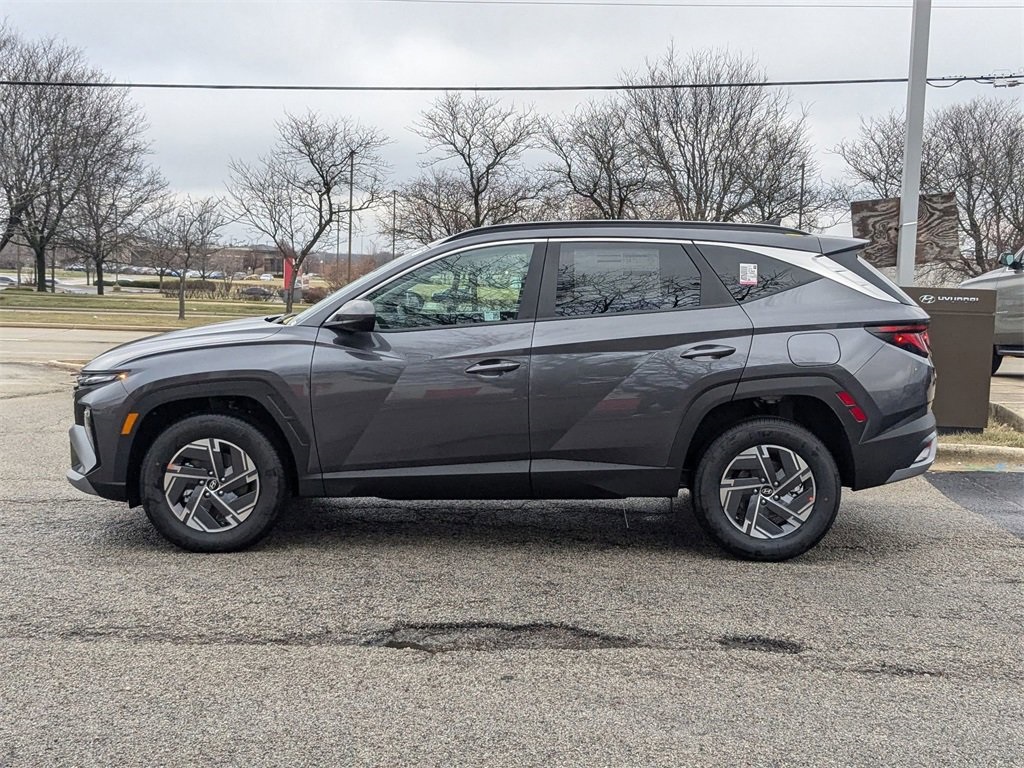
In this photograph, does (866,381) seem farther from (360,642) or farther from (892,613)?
(360,642)

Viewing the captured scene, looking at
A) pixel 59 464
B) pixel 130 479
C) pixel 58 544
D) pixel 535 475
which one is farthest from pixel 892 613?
pixel 59 464

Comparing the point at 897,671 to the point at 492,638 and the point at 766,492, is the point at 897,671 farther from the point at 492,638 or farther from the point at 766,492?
the point at 492,638

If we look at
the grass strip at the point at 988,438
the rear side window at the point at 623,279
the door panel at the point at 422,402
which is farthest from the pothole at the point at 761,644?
the grass strip at the point at 988,438

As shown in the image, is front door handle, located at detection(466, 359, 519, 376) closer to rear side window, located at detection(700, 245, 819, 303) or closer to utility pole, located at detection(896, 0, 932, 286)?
rear side window, located at detection(700, 245, 819, 303)

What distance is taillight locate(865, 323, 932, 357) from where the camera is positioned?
15.8 ft

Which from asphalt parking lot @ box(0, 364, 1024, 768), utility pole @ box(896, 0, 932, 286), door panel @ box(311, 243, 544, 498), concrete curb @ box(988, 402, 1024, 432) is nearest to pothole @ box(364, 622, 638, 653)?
asphalt parking lot @ box(0, 364, 1024, 768)

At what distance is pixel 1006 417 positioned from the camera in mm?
9266

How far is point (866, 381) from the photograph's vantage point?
15.7ft

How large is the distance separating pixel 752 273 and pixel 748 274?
0.02 m

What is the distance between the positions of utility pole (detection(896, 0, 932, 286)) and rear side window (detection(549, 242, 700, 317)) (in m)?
5.29

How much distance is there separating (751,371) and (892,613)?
1.40 meters

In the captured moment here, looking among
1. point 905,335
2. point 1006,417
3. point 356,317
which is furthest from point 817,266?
point 1006,417

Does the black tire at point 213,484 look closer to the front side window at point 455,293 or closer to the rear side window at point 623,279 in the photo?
the front side window at point 455,293

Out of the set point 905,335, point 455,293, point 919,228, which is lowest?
point 905,335
